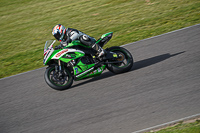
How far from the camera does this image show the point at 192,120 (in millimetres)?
4680

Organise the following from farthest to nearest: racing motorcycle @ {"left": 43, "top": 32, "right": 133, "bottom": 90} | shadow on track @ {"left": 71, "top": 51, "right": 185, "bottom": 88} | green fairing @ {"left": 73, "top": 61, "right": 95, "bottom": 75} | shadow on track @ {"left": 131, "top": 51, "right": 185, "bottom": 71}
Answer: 1. shadow on track @ {"left": 131, "top": 51, "right": 185, "bottom": 71}
2. shadow on track @ {"left": 71, "top": 51, "right": 185, "bottom": 88}
3. green fairing @ {"left": 73, "top": 61, "right": 95, "bottom": 75}
4. racing motorcycle @ {"left": 43, "top": 32, "right": 133, "bottom": 90}

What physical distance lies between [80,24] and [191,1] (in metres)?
6.44

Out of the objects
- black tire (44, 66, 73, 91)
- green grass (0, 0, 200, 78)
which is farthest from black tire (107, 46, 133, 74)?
green grass (0, 0, 200, 78)

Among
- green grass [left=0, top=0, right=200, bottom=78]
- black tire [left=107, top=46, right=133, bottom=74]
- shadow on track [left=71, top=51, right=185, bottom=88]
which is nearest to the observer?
black tire [left=107, top=46, right=133, bottom=74]

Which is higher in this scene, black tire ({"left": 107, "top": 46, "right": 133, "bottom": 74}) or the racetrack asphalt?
black tire ({"left": 107, "top": 46, "right": 133, "bottom": 74})

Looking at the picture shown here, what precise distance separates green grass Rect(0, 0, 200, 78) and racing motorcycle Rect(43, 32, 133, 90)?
11.0ft

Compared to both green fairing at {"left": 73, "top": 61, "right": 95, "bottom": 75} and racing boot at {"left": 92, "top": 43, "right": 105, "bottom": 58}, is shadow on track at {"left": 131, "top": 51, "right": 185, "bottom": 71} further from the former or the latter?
green fairing at {"left": 73, "top": 61, "right": 95, "bottom": 75}

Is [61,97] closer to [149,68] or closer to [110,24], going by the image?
[149,68]

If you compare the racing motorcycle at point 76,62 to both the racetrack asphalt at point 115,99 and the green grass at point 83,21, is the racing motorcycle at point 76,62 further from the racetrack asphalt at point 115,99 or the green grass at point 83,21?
the green grass at point 83,21

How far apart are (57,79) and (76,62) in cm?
69

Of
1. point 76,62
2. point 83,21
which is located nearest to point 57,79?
point 76,62

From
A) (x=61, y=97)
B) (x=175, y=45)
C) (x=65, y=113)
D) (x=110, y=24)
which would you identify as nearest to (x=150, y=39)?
(x=175, y=45)

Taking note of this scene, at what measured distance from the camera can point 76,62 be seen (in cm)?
724

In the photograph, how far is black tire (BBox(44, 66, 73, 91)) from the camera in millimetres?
6910
